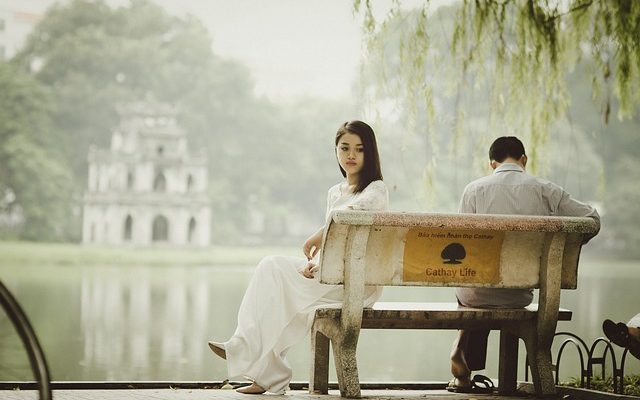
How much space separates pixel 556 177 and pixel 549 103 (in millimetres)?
34851

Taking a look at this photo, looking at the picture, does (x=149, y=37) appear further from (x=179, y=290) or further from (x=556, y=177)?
(x=556, y=177)

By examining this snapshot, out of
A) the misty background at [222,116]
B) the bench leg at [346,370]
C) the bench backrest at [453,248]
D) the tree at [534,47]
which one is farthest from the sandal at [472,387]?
the misty background at [222,116]

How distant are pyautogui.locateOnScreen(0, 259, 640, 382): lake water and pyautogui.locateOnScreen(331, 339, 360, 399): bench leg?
41.3 ft

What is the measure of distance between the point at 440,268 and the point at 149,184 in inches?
1594

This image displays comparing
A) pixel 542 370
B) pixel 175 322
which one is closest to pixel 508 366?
pixel 542 370

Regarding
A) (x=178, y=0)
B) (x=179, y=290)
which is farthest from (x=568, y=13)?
(x=178, y=0)

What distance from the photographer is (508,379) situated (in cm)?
391

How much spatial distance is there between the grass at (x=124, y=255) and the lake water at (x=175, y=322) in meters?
0.35

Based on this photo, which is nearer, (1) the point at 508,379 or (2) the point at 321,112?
(1) the point at 508,379

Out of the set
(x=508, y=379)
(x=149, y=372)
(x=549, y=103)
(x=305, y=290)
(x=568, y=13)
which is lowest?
(x=149, y=372)

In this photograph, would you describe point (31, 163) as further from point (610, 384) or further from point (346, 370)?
point (346, 370)

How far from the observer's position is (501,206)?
4.01 m

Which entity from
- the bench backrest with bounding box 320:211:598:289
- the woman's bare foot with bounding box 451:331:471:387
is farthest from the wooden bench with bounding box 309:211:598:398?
the woman's bare foot with bounding box 451:331:471:387

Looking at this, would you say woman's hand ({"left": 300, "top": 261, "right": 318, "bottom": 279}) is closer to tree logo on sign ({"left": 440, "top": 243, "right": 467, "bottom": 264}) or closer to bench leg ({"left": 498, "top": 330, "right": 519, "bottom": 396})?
tree logo on sign ({"left": 440, "top": 243, "right": 467, "bottom": 264})
